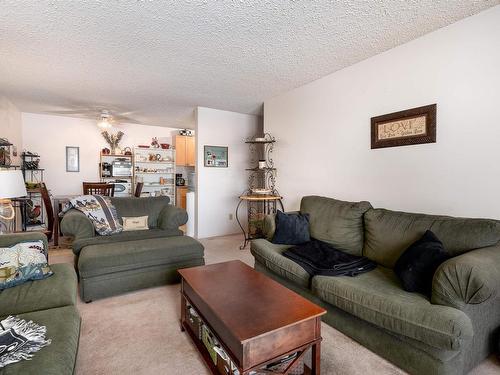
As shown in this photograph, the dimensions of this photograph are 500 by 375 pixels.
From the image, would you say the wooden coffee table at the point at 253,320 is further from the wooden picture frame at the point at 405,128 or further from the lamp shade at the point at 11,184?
the wooden picture frame at the point at 405,128

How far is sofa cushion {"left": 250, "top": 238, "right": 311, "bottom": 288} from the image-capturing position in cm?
210

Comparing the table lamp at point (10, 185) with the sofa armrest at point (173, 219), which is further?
the sofa armrest at point (173, 219)

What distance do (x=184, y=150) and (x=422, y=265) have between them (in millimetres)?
5670

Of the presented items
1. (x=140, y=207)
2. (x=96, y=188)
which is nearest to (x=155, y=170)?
(x=96, y=188)

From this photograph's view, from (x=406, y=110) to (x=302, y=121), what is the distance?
144 centimetres

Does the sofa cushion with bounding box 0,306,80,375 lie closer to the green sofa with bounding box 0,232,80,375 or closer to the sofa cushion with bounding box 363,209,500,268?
the green sofa with bounding box 0,232,80,375

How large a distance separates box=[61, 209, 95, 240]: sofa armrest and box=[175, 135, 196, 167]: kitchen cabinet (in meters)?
3.60

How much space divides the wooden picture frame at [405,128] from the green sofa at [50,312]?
2.89 m

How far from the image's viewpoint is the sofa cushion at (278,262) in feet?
6.90

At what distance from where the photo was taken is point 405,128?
2486 millimetres

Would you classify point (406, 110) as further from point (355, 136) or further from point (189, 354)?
point (189, 354)

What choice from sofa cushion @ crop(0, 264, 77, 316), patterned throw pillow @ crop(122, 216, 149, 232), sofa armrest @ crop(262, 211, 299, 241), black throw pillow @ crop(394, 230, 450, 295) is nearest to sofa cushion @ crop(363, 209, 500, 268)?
black throw pillow @ crop(394, 230, 450, 295)

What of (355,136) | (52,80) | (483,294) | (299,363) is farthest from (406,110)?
(52,80)

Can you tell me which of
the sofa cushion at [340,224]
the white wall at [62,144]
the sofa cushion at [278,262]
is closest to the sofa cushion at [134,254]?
the sofa cushion at [278,262]
